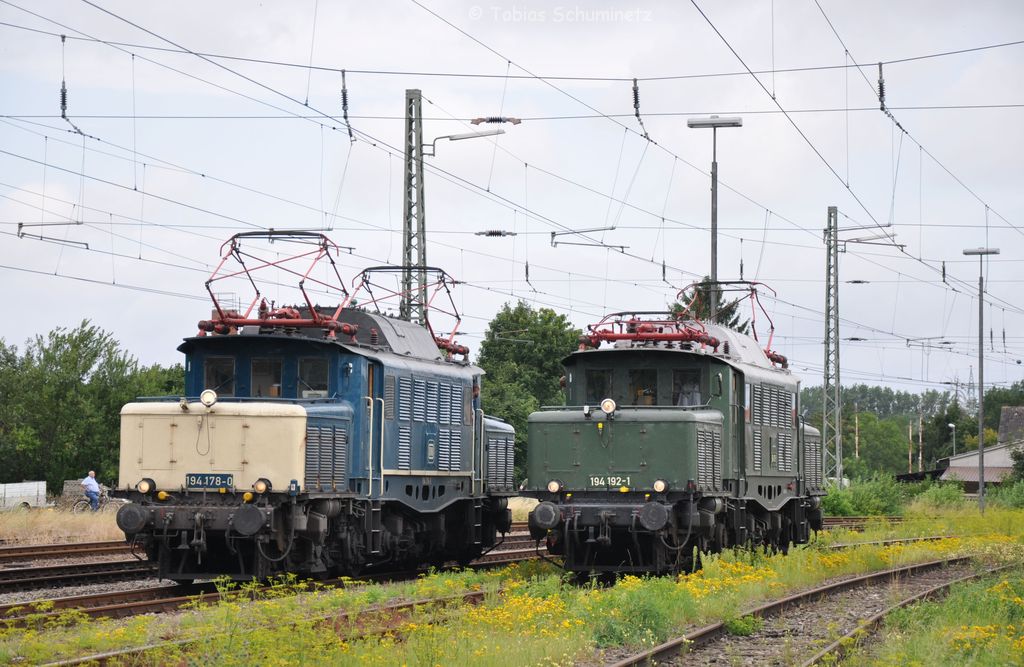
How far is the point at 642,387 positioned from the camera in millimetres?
20969

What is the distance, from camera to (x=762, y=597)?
1825cm

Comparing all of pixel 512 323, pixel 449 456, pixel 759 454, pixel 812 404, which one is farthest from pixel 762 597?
pixel 812 404

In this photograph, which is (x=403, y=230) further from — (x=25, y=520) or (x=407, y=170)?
(x=25, y=520)

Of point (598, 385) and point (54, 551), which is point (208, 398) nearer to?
point (598, 385)

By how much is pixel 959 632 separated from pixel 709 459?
6.32m

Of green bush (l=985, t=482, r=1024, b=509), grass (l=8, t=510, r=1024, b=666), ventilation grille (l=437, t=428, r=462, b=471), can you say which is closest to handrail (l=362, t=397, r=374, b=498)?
grass (l=8, t=510, r=1024, b=666)

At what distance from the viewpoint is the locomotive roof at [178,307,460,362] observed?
19.5m

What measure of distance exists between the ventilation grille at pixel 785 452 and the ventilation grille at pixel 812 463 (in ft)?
5.96

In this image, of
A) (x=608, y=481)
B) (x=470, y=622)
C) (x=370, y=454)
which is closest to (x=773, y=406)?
(x=608, y=481)

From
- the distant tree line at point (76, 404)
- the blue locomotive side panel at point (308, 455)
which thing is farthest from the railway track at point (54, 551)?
the distant tree line at point (76, 404)

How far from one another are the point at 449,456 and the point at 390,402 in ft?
8.54

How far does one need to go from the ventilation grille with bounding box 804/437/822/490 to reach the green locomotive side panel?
7.60 m

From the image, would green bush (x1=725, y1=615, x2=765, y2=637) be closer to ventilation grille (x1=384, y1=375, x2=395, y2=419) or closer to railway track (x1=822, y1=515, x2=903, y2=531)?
ventilation grille (x1=384, y1=375, x2=395, y2=419)

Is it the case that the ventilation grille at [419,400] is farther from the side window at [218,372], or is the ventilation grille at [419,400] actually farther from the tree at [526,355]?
the tree at [526,355]
